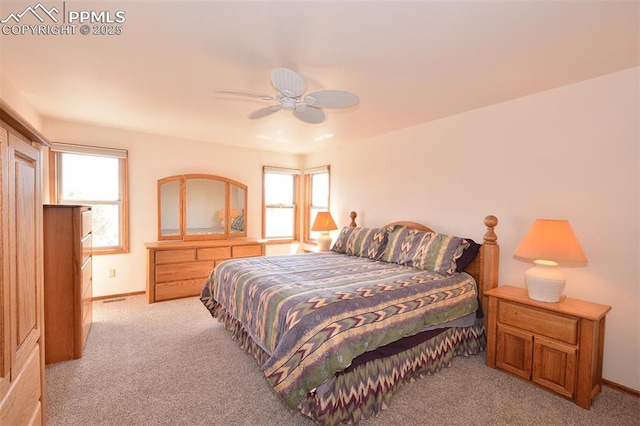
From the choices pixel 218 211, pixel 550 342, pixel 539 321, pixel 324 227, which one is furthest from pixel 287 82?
pixel 218 211

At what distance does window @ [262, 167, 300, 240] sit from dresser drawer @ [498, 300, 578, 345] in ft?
13.3

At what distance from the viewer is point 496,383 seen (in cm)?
224

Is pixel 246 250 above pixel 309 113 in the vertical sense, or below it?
below

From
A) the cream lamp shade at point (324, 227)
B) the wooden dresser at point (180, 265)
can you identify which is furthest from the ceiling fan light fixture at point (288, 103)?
the wooden dresser at point (180, 265)

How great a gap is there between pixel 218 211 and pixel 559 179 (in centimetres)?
453

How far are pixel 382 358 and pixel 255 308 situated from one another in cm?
101

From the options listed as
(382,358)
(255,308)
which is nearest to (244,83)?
(255,308)

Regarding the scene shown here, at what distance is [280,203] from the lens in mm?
5715

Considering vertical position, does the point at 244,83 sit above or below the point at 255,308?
above

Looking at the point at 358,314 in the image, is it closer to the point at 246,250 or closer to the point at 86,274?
the point at 86,274

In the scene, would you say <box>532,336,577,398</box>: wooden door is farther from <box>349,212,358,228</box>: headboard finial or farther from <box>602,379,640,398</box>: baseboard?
<box>349,212,358,228</box>: headboard finial

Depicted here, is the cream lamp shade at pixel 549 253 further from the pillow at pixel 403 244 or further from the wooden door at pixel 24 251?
the wooden door at pixel 24 251

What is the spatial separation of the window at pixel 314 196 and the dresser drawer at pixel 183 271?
205 cm

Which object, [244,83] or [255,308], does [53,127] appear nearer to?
[244,83]
